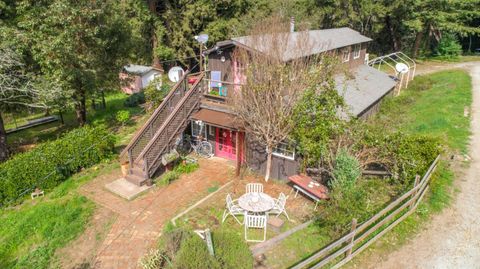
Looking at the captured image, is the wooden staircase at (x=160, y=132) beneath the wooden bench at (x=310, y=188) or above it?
above

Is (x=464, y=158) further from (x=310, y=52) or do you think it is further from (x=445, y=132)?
(x=310, y=52)

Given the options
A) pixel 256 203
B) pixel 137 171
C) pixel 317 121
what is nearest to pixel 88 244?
pixel 137 171

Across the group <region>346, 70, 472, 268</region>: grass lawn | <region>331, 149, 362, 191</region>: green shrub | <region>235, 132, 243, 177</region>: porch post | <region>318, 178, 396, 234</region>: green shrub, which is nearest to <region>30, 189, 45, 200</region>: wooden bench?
<region>235, 132, 243, 177</region>: porch post

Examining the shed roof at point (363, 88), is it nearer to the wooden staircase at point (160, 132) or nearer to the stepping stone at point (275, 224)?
the stepping stone at point (275, 224)

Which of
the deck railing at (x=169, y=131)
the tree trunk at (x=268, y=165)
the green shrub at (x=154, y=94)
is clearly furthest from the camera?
the green shrub at (x=154, y=94)

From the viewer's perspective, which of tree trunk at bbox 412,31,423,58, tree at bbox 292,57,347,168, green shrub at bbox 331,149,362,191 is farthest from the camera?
tree trunk at bbox 412,31,423,58

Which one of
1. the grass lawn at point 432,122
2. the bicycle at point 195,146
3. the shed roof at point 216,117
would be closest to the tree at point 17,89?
the bicycle at point 195,146

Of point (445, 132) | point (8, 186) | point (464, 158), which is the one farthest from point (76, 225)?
point (445, 132)

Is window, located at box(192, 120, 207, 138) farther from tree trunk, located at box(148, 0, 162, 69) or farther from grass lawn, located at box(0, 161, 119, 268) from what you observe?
tree trunk, located at box(148, 0, 162, 69)

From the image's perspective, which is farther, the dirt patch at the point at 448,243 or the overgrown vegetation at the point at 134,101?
the overgrown vegetation at the point at 134,101
